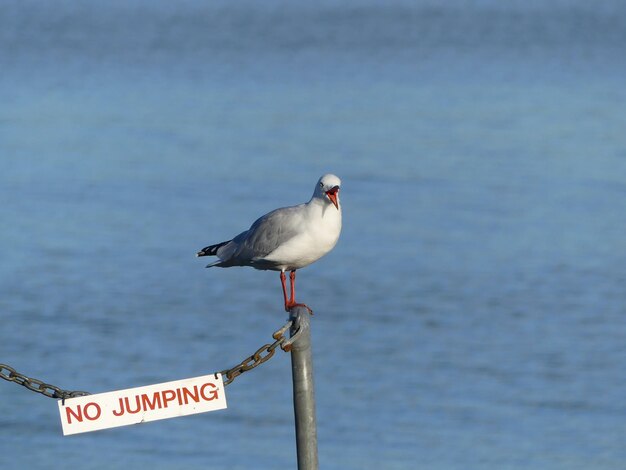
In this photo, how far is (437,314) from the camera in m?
14.8

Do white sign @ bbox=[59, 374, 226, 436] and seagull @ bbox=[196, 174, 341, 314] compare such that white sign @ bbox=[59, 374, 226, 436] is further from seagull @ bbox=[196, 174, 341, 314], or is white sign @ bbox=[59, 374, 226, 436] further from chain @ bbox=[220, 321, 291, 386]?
seagull @ bbox=[196, 174, 341, 314]

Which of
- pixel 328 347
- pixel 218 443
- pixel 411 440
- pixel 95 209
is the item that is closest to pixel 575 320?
pixel 328 347

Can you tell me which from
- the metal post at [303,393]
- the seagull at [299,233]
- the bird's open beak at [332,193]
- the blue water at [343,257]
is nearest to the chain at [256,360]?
the metal post at [303,393]

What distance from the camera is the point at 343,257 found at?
1717cm

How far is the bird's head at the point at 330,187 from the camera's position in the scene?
6.40m

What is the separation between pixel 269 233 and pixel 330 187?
0.48 meters

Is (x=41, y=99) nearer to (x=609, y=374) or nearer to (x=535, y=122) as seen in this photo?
(x=535, y=122)

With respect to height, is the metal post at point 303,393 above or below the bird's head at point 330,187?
below

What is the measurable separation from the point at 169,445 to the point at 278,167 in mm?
12290

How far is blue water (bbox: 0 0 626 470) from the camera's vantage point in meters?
11.3

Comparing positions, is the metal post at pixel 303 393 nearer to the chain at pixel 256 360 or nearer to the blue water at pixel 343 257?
the chain at pixel 256 360

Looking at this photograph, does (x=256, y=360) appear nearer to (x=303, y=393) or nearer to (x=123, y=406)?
(x=303, y=393)

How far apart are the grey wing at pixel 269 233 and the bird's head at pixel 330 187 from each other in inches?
9.7

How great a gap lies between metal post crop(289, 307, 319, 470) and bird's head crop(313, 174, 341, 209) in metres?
1.03
